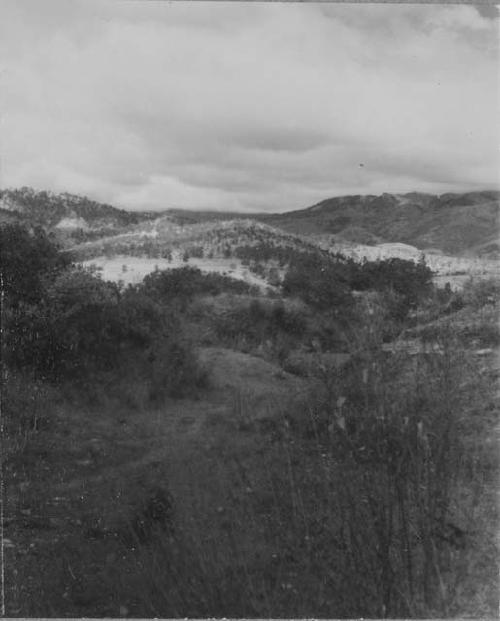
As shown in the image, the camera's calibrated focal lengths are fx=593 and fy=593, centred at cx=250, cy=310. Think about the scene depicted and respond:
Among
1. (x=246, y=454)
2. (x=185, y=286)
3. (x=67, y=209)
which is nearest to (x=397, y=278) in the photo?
(x=246, y=454)

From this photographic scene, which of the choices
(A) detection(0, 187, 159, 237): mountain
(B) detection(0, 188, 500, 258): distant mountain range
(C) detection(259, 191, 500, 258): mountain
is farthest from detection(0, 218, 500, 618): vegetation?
(A) detection(0, 187, 159, 237): mountain

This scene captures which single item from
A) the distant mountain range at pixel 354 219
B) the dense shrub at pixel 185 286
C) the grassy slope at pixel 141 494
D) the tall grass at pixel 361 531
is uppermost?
the distant mountain range at pixel 354 219

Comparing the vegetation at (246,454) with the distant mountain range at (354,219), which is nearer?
the vegetation at (246,454)

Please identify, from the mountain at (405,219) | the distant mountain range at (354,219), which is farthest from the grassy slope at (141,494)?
the mountain at (405,219)

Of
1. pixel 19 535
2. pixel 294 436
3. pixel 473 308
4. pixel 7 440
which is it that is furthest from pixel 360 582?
pixel 473 308

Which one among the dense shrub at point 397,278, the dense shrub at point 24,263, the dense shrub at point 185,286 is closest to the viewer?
the dense shrub at point 24,263

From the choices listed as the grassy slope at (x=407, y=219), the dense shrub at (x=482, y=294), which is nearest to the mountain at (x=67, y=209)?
the grassy slope at (x=407, y=219)

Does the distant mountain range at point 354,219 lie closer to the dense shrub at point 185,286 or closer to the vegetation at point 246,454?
the dense shrub at point 185,286

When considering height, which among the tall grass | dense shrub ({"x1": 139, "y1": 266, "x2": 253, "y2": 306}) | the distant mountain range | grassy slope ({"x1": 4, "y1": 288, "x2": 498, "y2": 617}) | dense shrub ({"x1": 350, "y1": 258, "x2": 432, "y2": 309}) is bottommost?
grassy slope ({"x1": 4, "y1": 288, "x2": 498, "y2": 617})

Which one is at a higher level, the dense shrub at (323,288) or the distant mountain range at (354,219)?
the distant mountain range at (354,219)

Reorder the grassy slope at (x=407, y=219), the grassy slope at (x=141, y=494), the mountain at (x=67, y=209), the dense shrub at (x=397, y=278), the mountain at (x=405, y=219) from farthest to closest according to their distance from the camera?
the mountain at (x=67, y=209) < the grassy slope at (x=407, y=219) < the mountain at (x=405, y=219) < the dense shrub at (x=397, y=278) < the grassy slope at (x=141, y=494)

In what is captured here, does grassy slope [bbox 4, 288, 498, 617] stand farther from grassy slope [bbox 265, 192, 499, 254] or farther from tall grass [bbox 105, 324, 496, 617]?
grassy slope [bbox 265, 192, 499, 254]
